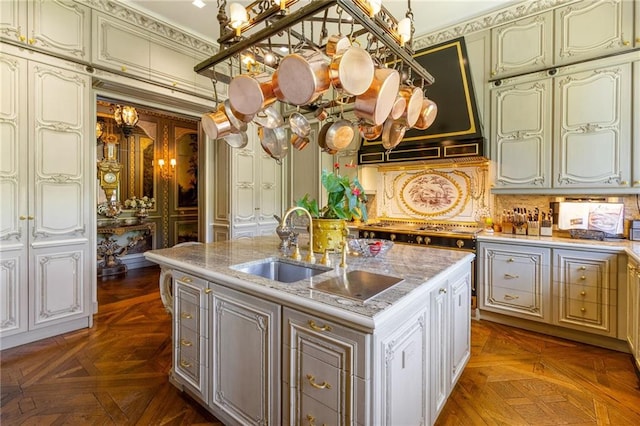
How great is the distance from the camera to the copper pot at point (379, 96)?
1413mm

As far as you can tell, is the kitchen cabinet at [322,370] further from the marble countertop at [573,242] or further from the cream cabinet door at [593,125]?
the cream cabinet door at [593,125]

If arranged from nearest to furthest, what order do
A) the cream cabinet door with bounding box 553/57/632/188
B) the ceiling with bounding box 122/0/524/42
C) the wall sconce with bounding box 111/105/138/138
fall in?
the cream cabinet door with bounding box 553/57/632/188 → the ceiling with bounding box 122/0/524/42 → the wall sconce with bounding box 111/105/138/138

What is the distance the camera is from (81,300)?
9.93 ft

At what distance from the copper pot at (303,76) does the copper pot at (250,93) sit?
0.55ft

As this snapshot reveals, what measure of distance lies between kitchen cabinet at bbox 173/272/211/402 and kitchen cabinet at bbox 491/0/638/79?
11.5 ft

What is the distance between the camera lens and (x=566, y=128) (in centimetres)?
290

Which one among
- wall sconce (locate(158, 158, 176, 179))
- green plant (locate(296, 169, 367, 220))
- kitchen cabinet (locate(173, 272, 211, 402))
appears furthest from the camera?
wall sconce (locate(158, 158, 176, 179))

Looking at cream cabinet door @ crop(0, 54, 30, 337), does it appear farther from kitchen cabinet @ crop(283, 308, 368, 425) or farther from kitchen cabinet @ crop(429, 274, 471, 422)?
kitchen cabinet @ crop(429, 274, 471, 422)

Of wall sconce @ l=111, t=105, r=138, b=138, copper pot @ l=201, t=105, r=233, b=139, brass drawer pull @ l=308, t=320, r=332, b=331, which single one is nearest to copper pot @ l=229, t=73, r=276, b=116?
copper pot @ l=201, t=105, r=233, b=139

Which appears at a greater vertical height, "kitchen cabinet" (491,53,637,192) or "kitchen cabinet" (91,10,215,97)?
"kitchen cabinet" (91,10,215,97)

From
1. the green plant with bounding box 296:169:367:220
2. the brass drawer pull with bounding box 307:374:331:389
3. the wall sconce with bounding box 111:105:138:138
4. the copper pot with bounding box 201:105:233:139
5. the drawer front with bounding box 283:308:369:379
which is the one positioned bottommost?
the brass drawer pull with bounding box 307:374:331:389

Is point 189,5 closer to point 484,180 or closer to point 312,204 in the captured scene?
point 312,204

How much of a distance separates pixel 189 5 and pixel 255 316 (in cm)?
333

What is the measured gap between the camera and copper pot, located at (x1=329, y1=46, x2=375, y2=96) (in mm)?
1259
